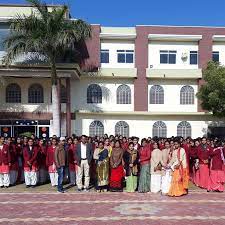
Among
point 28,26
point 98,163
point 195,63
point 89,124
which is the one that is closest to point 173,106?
point 195,63

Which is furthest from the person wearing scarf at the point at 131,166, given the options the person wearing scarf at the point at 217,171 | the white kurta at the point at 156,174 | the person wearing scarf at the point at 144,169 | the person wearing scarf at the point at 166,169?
the person wearing scarf at the point at 217,171

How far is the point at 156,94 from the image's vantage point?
31375 mm

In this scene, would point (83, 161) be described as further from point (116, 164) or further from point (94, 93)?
point (94, 93)

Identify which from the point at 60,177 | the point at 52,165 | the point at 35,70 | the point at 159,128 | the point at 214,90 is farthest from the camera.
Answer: the point at 159,128

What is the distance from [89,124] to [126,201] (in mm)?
18222

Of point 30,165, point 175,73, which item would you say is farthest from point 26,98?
point 30,165

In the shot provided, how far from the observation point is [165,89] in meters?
31.4

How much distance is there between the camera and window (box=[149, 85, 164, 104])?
31.3 m

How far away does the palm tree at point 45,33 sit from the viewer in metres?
23.0

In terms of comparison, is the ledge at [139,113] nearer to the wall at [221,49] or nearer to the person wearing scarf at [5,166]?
the wall at [221,49]

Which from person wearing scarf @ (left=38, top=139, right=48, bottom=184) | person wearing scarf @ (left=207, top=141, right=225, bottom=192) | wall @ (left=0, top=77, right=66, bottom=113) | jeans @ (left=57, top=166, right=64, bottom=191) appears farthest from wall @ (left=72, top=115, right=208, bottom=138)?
person wearing scarf @ (left=207, top=141, right=225, bottom=192)

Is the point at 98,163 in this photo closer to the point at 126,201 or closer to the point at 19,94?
the point at 126,201

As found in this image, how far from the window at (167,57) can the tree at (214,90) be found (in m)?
2.91

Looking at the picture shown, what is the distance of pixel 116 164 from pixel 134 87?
16.6 metres
